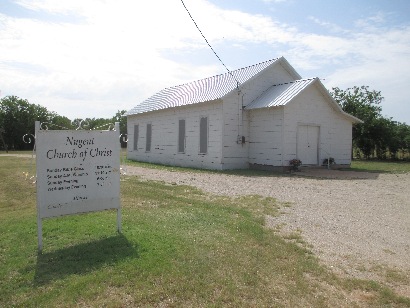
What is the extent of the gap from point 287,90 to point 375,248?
1332 cm

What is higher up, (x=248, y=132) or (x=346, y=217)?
(x=248, y=132)

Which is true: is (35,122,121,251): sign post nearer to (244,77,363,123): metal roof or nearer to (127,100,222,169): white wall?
(244,77,363,123): metal roof

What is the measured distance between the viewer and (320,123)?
62.5 ft

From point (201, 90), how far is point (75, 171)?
16507 mm

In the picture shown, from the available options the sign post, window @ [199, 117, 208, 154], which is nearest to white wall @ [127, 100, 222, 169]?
window @ [199, 117, 208, 154]

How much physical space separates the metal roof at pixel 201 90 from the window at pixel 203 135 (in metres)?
1.09

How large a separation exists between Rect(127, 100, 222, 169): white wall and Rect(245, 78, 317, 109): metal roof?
2.04 m

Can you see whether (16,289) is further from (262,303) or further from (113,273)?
(262,303)

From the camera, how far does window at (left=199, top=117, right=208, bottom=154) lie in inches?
752

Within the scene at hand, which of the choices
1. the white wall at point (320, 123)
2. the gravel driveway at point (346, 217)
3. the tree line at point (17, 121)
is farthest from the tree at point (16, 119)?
the gravel driveway at point (346, 217)

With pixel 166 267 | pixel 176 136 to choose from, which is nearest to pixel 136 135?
pixel 176 136

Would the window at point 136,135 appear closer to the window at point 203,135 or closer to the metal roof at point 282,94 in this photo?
the window at point 203,135

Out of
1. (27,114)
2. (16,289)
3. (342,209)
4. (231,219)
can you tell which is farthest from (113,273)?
(27,114)

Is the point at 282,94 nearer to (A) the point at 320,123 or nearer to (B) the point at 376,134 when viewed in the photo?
(A) the point at 320,123
